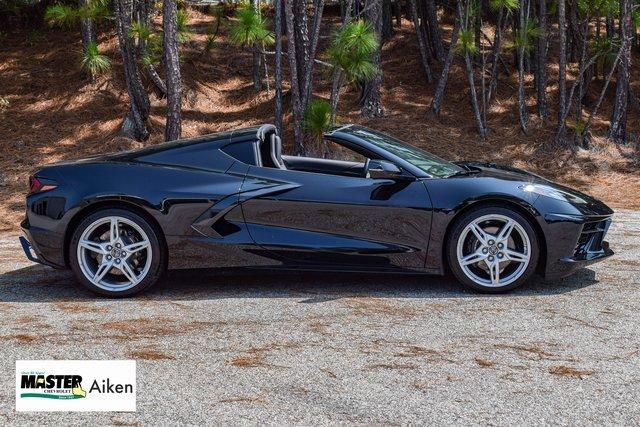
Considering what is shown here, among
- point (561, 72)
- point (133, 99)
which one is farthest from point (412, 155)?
point (133, 99)

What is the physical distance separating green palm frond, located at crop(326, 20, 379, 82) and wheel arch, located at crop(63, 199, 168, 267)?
6.42 m

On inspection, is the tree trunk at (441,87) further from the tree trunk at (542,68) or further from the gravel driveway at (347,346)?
the gravel driveway at (347,346)

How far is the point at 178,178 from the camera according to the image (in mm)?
6023

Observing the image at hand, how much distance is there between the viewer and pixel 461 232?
19.0 ft

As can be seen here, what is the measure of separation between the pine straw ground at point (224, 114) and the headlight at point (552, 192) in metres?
5.64

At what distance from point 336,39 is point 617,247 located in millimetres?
→ 5814

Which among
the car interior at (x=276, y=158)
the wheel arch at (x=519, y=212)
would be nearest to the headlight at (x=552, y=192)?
the wheel arch at (x=519, y=212)

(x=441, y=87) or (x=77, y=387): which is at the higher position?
(x=441, y=87)

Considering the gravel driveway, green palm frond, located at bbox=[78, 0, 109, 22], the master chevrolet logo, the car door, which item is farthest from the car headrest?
green palm frond, located at bbox=[78, 0, 109, 22]

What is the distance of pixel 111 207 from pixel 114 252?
13.2 inches

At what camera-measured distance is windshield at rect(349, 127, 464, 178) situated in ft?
20.1

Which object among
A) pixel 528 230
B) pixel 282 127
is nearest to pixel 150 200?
pixel 528 230

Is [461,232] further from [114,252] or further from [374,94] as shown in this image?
[374,94]

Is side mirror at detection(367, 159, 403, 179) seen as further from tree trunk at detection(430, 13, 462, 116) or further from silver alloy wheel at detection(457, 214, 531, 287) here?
tree trunk at detection(430, 13, 462, 116)
